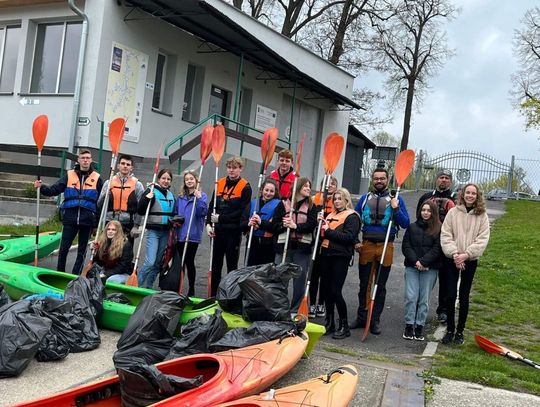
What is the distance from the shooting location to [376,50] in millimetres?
24203

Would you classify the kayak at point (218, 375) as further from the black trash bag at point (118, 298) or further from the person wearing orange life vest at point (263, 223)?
the black trash bag at point (118, 298)

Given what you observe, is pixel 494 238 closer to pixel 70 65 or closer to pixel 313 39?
pixel 70 65

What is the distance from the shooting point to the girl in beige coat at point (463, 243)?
5.50 m

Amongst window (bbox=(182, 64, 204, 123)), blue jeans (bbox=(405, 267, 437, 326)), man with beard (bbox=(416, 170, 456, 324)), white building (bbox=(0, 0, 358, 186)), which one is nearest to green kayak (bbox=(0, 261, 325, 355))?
blue jeans (bbox=(405, 267, 437, 326))

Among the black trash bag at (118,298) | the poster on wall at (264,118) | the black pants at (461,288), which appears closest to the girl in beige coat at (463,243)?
the black pants at (461,288)

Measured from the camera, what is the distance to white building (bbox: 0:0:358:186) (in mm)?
11414

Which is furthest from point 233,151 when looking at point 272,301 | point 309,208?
→ point 272,301

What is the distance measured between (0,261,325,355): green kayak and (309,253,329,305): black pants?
3.45ft

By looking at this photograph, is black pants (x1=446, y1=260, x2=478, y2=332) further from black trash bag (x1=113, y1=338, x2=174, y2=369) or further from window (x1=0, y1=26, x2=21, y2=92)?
window (x1=0, y1=26, x2=21, y2=92)

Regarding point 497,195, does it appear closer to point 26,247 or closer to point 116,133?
point 116,133

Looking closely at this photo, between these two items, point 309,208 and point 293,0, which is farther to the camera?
point 293,0

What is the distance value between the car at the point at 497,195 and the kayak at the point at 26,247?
1921cm

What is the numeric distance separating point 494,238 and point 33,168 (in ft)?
33.6

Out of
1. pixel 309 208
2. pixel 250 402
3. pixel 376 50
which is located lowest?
pixel 250 402
